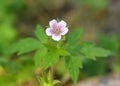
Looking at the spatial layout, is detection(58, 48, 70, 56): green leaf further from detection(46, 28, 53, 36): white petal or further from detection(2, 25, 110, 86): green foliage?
detection(46, 28, 53, 36): white petal

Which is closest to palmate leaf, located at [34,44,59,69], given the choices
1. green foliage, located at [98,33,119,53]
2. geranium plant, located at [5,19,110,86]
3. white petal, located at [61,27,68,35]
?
geranium plant, located at [5,19,110,86]

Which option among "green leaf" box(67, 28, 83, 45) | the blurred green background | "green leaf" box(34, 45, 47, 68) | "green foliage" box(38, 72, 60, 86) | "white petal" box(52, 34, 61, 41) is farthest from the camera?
the blurred green background

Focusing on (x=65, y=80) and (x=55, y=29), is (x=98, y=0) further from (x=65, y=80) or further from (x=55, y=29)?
(x=55, y=29)

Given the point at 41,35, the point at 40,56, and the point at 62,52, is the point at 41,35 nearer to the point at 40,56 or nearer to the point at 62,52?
the point at 40,56

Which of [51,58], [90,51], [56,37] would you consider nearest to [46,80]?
[51,58]

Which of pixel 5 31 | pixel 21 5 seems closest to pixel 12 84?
pixel 5 31
